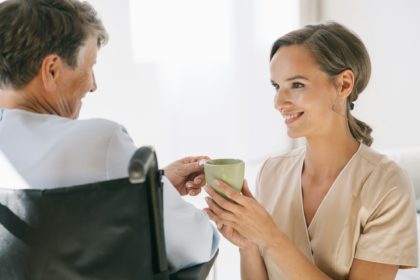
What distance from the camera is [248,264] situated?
133 centimetres

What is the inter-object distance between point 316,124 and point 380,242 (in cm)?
34

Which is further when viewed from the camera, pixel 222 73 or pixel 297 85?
pixel 222 73

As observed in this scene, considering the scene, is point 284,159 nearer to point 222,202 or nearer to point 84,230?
point 222,202

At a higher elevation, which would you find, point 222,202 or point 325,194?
point 222,202

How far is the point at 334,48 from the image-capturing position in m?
1.23

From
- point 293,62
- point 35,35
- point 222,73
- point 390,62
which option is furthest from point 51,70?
point 390,62

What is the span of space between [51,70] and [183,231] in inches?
16.2

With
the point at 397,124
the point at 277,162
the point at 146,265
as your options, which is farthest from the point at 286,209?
the point at 397,124

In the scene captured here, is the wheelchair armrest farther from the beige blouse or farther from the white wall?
the white wall

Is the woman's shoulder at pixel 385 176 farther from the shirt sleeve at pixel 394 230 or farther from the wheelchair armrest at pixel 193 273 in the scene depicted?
the wheelchair armrest at pixel 193 273

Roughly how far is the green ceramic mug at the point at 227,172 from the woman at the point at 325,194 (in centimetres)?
3

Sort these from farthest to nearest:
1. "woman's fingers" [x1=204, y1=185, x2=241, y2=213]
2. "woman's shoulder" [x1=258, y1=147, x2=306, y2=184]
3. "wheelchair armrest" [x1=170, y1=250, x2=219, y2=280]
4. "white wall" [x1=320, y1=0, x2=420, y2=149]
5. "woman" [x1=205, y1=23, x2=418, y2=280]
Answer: "white wall" [x1=320, y1=0, x2=420, y2=149] → "woman's shoulder" [x1=258, y1=147, x2=306, y2=184] → "woman" [x1=205, y1=23, x2=418, y2=280] → "woman's fingers" [x1=204, y1=185, x2=241, y2=213] → "wheelchair armrest" [x1=170, y1=250, x2=219, y2=280]

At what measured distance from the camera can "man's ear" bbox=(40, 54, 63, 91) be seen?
3.03ft

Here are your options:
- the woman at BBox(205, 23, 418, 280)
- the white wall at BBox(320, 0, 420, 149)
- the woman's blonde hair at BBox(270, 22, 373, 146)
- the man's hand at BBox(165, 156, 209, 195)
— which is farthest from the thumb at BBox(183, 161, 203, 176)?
the white wall at BBox(320, 0, 420, 149)
